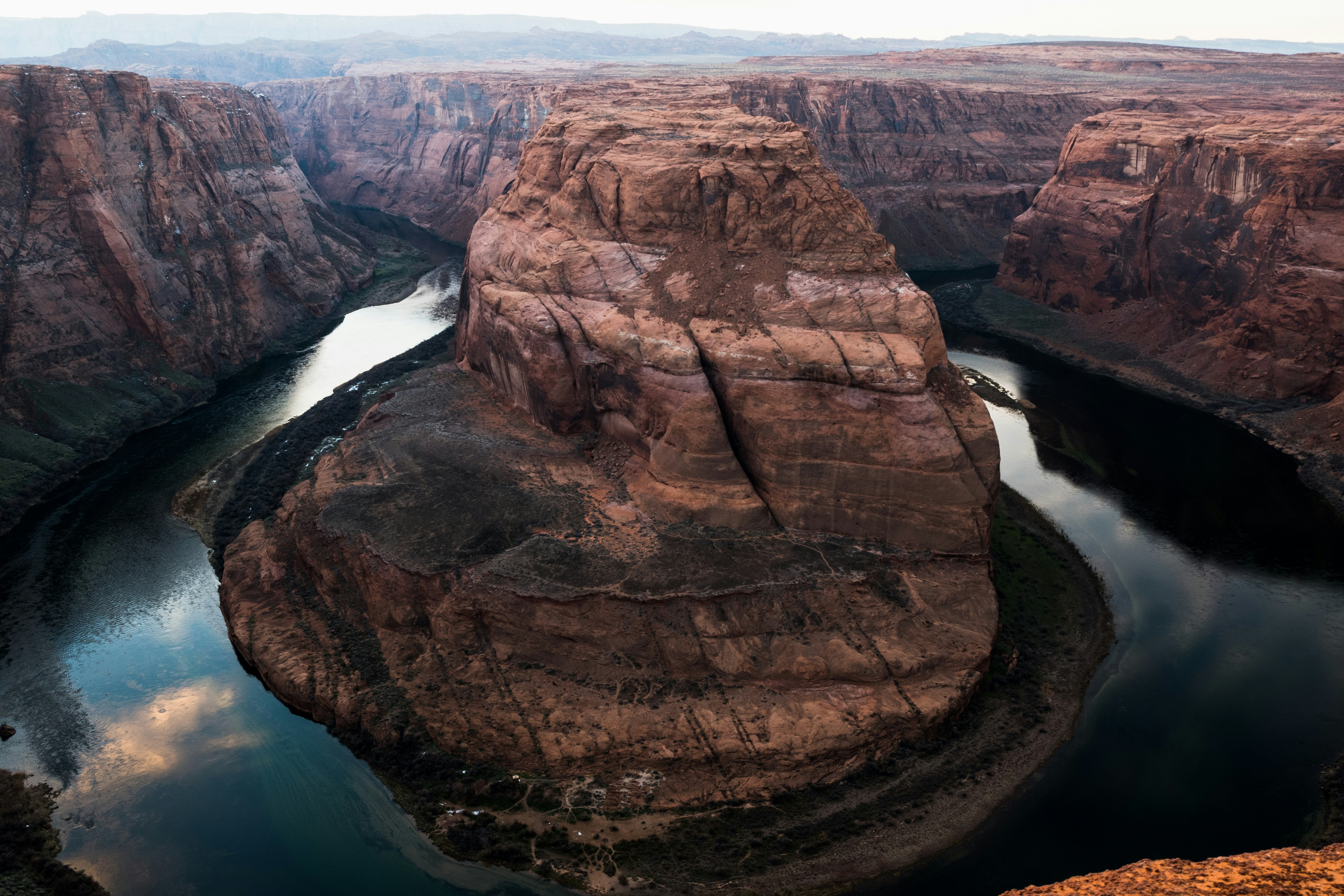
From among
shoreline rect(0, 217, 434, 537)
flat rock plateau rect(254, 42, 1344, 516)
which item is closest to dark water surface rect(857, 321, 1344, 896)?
flat rock plateau rect(254, 42, 1344, 516)

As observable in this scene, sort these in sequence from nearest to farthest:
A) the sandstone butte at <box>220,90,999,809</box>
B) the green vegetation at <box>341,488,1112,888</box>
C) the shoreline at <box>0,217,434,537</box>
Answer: the green vegetation at <box>341,488,1112,888</box> → the sandstone butte at <box>220,90,999,809</box> → the shoreline at <box>0,217,434,537</box>

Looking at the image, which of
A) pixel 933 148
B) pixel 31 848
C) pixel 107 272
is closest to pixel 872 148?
pixel 933 148

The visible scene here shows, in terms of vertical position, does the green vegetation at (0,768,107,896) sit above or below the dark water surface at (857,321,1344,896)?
below

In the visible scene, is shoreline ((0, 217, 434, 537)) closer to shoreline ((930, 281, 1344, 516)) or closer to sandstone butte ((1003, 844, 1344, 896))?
sandstone butte ((1003, 844, 1344, 896))

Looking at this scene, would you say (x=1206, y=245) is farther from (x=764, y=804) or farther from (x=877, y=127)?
(x=764, y=804)

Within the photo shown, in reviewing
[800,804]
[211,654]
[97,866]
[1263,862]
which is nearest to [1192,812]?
[1263,862]

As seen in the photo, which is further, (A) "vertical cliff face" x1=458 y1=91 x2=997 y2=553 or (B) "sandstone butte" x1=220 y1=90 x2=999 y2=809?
(A) "vertical cliff face" x1=458 y1=91 x2=997 y2=553

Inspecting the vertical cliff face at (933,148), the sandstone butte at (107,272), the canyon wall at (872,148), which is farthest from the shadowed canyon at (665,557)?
the canyon wall at (872,148)
